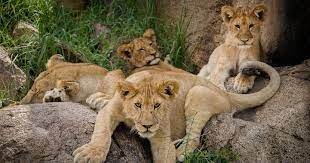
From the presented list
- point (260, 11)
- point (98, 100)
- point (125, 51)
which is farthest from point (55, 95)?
point (260, 11)

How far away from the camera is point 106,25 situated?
318 inches

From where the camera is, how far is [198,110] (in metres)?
5.72

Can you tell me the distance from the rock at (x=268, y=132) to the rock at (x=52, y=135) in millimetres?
606

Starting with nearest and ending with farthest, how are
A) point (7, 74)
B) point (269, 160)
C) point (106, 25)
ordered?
point (269, 160)
point (7, 74)
point (106, 25)

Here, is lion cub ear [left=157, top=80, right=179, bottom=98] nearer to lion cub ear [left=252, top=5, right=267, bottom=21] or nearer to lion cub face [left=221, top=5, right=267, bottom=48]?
lion cub face [left=221, top=5, right=267, bottom=48]

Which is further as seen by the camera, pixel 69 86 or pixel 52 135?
pixel 69 86

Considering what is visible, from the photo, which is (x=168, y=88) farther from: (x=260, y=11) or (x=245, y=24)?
(x=260, y=11)

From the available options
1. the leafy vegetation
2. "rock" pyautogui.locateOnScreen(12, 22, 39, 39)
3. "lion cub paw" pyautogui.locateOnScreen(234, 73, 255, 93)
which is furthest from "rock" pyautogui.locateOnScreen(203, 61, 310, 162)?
"rock" pyautogui.locateOnScreen(12, 22, 39, 39)

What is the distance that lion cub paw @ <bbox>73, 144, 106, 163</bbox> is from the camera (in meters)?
4.91

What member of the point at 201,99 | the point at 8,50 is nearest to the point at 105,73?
the point at 201,99

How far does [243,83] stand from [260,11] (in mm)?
631

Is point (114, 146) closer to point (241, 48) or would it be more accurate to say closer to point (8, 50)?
point (241, 48)

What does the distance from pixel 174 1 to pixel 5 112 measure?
121 inches

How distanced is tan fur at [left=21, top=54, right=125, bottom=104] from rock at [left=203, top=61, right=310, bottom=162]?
3.07ft
